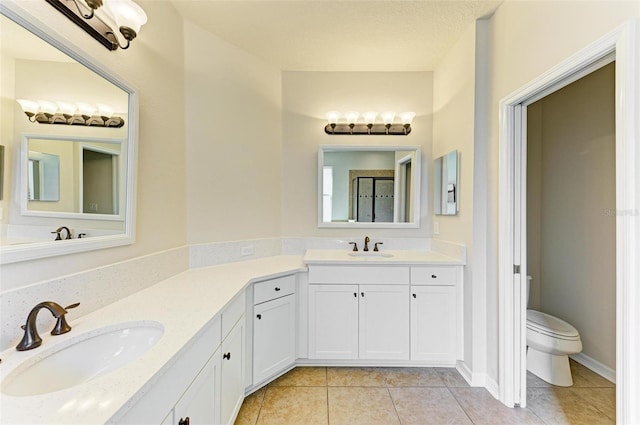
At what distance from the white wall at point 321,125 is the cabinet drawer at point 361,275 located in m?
0.56

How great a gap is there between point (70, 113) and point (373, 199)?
225 centimetres

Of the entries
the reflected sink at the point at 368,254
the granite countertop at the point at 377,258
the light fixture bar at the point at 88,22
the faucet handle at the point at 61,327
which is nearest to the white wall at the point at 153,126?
the light fixture bar at the point at 88,22

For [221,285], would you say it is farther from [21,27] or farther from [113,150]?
[21,27]

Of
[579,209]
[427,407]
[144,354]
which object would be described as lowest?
[427,407]

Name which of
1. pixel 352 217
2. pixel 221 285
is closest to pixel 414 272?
pixel 352 217

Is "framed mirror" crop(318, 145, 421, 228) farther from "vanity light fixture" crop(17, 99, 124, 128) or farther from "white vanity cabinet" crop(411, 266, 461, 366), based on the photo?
"vanity light fixture" crop(17, 99, 124, 128)

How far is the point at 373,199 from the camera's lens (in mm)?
2717

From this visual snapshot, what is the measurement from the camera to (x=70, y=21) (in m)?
1.16

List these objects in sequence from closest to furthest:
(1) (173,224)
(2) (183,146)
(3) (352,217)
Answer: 1. (1) (173,224)
2. (2) (183,146)
3. (3) (352,217)

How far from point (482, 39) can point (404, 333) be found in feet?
7.62

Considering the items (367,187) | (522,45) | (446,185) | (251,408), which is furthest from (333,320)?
(522,45)

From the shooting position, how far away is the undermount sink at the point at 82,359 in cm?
81
